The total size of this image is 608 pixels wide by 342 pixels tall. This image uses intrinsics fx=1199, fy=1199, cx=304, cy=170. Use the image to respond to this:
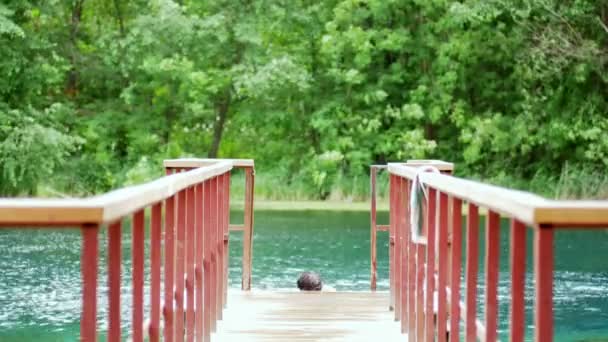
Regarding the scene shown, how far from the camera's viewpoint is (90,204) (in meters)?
2.32

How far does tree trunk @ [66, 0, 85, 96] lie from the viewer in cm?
2753

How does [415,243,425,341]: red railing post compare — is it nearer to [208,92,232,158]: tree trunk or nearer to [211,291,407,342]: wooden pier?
[211,291,407,342]: wooden pier

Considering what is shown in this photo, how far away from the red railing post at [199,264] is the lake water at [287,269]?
10.9 feet

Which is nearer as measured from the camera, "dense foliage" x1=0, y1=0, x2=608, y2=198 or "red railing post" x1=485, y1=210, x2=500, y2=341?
"red railing post" x1=485, y1=210, x2=500, y2=341

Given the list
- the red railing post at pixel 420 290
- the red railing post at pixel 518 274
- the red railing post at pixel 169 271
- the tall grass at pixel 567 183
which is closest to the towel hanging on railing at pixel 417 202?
the red railing post at pixel 420 290

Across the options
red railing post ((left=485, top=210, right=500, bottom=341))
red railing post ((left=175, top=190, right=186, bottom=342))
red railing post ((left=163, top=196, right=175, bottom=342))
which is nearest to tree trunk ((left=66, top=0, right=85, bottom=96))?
red railing post ((left=175, top=190, right=186, bottom=342))

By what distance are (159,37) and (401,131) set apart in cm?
573

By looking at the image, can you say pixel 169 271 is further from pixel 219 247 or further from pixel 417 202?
pixel 219 247

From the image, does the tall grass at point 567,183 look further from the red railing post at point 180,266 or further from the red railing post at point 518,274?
the red railing post at point 518,274

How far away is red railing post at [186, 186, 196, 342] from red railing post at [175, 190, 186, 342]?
0.19 m

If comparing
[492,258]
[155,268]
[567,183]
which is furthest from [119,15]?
[492,258]

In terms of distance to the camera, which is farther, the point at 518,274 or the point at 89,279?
the point at 518,274

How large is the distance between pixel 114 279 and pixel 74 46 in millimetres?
25947

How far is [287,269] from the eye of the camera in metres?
13.1
